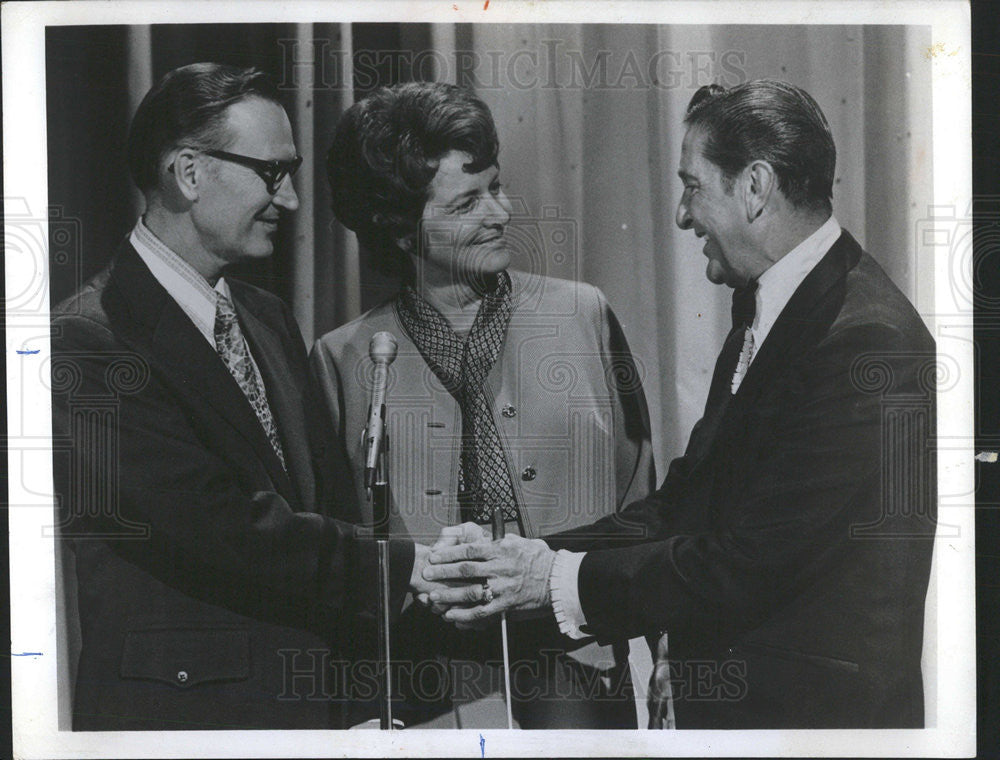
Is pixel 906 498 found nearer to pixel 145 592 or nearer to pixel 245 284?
pixel 245 284

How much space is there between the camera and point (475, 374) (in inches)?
105

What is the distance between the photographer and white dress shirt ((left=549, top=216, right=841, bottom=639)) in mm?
2631

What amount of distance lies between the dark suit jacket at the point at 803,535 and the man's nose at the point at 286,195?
1.09 metres

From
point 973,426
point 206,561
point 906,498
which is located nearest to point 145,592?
point 206,561

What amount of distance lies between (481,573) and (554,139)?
3.64 ft

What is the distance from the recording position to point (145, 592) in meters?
2.63

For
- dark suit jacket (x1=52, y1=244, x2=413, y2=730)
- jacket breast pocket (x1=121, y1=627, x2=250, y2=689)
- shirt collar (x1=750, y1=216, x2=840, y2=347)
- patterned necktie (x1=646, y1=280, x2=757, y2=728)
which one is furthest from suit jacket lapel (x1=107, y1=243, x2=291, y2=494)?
shirt collar (x1=750, y1=216, x2=840, y2=347)

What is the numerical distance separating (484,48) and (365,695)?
167 centimetres

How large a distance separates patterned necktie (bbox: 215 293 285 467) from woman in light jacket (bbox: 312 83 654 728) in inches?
6.2

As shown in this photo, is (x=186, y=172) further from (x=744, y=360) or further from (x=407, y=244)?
(x=744, y=360)

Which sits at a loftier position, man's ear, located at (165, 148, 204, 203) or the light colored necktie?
man's ear, located at (165, 148, 204, 203)

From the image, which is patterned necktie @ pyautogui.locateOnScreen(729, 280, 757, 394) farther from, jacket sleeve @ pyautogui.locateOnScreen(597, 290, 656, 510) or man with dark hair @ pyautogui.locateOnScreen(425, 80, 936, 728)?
jacket sleeve @ pyautogui.locateOnScreen(597, 290, 656, 510)

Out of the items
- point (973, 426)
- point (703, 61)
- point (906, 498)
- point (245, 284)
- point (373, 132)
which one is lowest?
point (906, 498)

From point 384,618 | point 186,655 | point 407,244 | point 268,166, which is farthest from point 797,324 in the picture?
point 186,655
